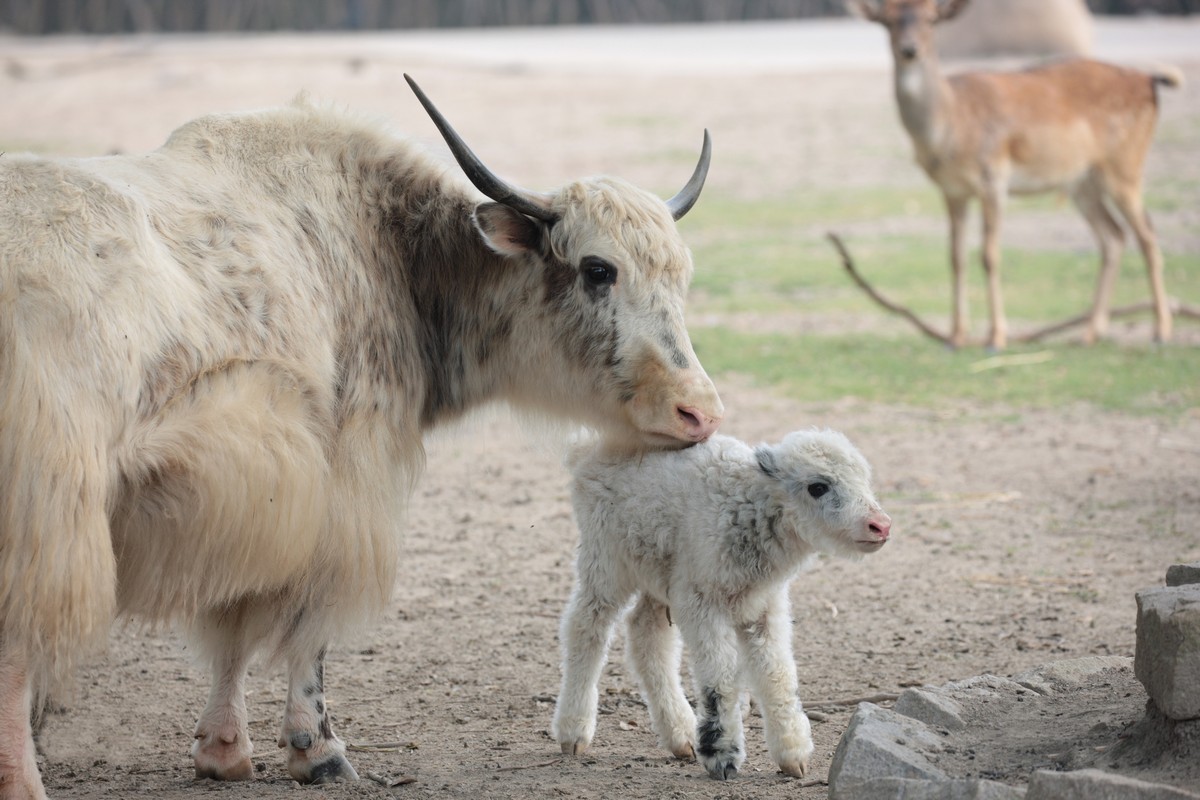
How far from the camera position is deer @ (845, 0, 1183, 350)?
11.2m

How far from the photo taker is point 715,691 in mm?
4090

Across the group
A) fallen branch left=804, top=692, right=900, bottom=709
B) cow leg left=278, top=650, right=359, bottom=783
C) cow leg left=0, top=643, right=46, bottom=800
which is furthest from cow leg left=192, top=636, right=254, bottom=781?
fallen branch left=804, top=692, right=900, bottom=709

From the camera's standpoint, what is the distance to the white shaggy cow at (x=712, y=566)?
13.5 feet

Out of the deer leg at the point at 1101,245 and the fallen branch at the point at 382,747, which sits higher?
the deer leg at the point at 1101,245

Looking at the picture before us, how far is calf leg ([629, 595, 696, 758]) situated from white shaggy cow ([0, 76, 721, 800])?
1.90ft

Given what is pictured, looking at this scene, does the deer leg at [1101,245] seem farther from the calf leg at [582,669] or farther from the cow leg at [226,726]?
the cow leg at [226,726]

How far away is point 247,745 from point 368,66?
1947 cm

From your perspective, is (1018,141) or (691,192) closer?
(691,192)

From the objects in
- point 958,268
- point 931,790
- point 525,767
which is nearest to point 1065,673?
point 931,790

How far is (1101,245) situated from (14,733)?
9.95 metres

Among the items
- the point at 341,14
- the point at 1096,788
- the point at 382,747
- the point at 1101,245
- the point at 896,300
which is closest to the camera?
the point at 1096,788

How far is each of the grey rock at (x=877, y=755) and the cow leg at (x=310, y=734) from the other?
4.88ft

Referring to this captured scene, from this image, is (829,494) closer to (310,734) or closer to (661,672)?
(661,672)

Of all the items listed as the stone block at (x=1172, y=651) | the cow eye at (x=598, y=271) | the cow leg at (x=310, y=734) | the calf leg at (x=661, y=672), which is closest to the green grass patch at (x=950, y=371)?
the calf leg at (x=661, y=672)
